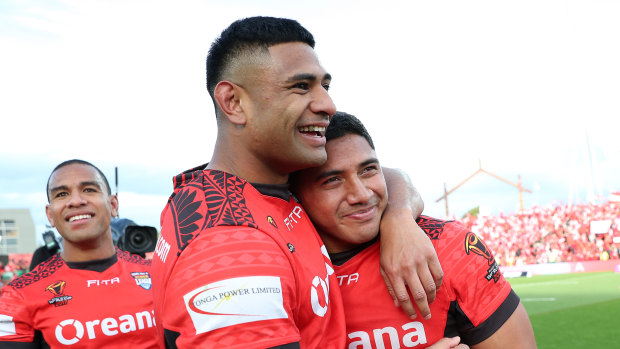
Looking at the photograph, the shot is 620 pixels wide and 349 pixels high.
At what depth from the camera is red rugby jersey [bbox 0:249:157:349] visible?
13.0 feet

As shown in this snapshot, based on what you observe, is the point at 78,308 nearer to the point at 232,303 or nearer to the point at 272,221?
the point at 272,221

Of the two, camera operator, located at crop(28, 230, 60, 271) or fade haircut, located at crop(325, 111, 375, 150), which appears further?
camera operator, located at crop(28, 230, 60, 271)

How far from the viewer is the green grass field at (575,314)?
934 centimetres

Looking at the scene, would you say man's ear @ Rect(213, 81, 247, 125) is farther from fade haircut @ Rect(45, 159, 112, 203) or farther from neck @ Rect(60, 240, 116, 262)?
fade haircut @ Rect(45, 159, 112, 203)

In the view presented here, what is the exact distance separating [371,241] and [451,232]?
385 mm

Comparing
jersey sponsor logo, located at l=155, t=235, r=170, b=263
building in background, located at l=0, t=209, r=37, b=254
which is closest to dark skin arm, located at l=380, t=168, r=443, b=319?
jersey sponsor logo, located at l=155, t=235, r=170, b=263

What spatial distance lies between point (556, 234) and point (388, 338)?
31100 millimetres

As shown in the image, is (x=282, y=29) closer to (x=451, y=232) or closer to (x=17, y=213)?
(x=451, y=232)

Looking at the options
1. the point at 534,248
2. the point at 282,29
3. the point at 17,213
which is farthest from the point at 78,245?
the point at 17,213

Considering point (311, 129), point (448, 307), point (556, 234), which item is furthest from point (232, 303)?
point (556, 234)

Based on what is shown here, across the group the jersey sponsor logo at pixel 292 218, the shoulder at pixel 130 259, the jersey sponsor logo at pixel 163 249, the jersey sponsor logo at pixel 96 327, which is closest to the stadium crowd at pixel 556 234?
the shoulder at pixel 130 259

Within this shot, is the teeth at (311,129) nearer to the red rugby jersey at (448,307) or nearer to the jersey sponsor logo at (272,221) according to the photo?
the jersey sponsor logo at (272,221)

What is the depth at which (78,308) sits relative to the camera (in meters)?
4.13

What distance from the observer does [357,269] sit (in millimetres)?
2688
